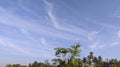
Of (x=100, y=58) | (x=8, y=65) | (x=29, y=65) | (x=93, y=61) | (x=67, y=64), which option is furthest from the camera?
(x=29, y=65)

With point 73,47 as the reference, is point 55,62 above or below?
below

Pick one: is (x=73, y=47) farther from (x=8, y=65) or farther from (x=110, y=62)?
(x=8, y=65)

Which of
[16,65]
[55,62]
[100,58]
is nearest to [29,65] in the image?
[16,65]

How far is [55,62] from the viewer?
4988 cm

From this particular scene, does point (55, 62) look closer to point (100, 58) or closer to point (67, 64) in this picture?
point (67, 64)

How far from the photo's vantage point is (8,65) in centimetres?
15362

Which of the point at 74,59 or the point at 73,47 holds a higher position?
the point at 73,47

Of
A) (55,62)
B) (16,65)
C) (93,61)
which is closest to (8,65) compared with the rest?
(16,65)

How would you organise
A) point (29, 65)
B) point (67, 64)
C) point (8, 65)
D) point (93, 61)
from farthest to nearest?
point (29, 65) → point (8, 65) → point (93, 61) → point (67, 64)

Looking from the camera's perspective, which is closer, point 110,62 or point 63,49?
point 63,49

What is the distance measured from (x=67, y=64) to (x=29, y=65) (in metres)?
122

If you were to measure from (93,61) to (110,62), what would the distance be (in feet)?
38.8

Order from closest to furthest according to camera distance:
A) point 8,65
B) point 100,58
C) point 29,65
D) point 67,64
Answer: point 67,64 < point 100,58 < point 8,65 < point 29,65

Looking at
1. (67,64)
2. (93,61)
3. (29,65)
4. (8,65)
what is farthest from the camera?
(29,65)
